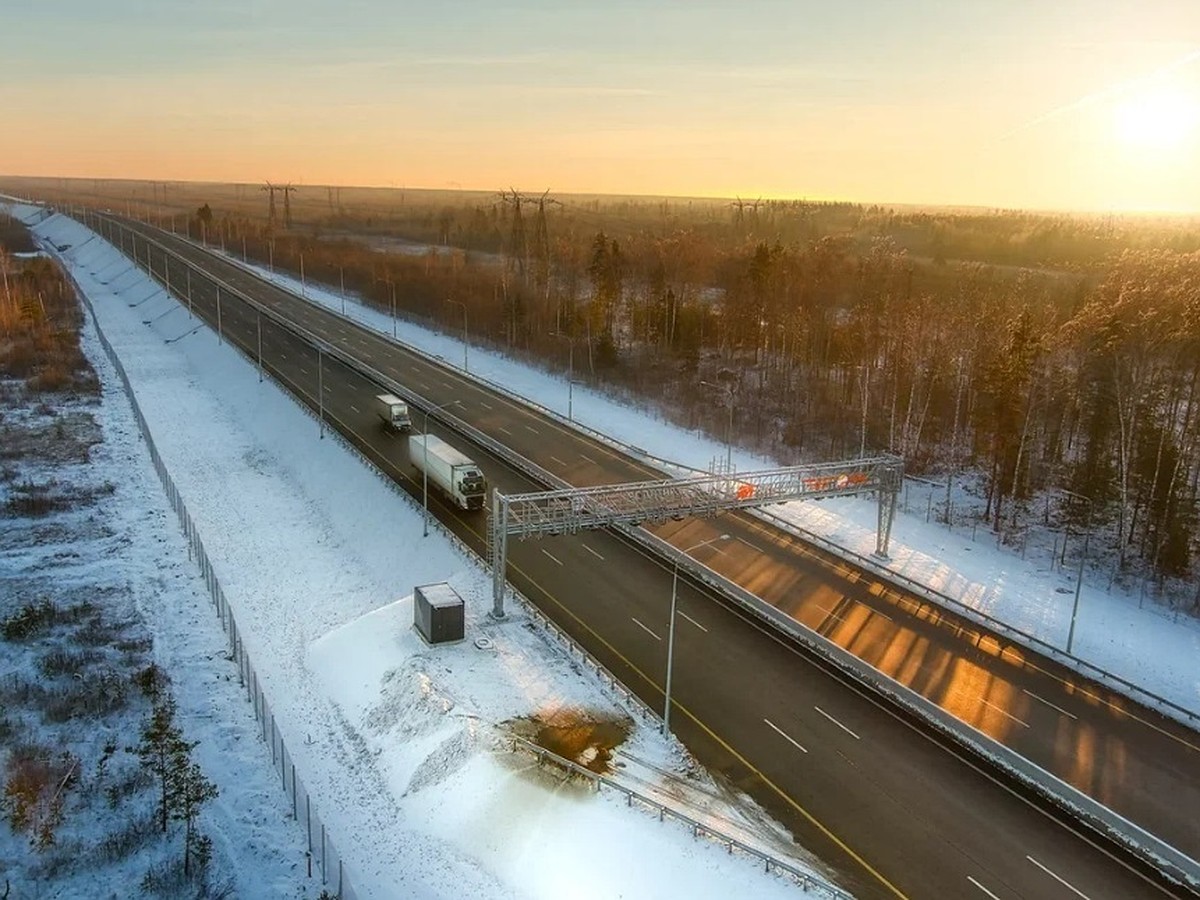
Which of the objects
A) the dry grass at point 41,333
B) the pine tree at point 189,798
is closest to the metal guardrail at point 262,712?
the pine tree at point 189,798

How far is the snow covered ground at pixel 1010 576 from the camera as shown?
39.4 m

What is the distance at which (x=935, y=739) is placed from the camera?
32.2m

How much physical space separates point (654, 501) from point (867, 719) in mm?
15477

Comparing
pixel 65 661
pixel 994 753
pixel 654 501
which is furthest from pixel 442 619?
pixel 994 753

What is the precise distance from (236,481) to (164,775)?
38.5 meters

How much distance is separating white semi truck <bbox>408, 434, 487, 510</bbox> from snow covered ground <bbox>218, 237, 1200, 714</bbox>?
56.6 feet

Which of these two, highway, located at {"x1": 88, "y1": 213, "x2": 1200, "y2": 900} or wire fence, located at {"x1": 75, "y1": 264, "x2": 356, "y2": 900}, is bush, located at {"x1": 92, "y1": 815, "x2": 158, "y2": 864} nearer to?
wire fence, located at {"x1": 75, "y1": 264, "x2": 356, "y2": 900}

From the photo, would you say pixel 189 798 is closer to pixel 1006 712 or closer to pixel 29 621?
pixel 29 621

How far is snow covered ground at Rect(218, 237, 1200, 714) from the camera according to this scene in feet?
129

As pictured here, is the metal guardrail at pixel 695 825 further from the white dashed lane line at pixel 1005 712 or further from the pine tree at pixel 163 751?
the white dashed lane line at pixel 1005 712

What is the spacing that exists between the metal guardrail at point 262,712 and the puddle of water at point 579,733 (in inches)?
299

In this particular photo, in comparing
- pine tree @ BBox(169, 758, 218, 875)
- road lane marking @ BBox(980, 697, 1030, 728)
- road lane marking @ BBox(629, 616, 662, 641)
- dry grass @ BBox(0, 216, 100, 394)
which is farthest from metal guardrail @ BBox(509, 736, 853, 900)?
dry grass @ BBox(0, 216, 100, 394)

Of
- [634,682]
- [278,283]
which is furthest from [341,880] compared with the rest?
[278,283]

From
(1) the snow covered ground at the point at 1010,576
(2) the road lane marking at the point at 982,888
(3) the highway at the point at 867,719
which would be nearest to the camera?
(2) the road lane marking at the point at 982,888
